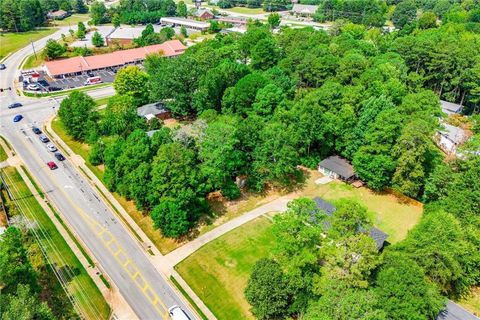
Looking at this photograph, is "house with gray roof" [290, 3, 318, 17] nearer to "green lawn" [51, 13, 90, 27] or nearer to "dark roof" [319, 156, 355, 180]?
"green lawn" [51, 13, 90, 27]

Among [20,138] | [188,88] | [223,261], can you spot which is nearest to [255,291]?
[223,261]

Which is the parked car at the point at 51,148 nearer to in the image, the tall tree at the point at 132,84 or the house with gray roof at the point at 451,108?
the tall tree at the point at 132,84

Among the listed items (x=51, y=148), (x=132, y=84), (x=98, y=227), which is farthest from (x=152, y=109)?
(x=98, y=227)

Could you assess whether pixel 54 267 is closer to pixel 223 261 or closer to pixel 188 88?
pixel 223 261

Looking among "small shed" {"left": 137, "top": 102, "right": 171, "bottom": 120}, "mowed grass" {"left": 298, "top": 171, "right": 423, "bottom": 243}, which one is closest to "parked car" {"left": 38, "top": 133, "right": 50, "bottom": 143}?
"small shed" {"left": 137, "top": 102, "right": 171, "bottom": 120}

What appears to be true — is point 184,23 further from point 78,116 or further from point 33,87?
point 78,116

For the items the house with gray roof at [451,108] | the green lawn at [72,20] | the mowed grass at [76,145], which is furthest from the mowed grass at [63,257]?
the green lawn at [72,20]

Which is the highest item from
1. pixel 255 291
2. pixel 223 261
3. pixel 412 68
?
pixel 412 68
